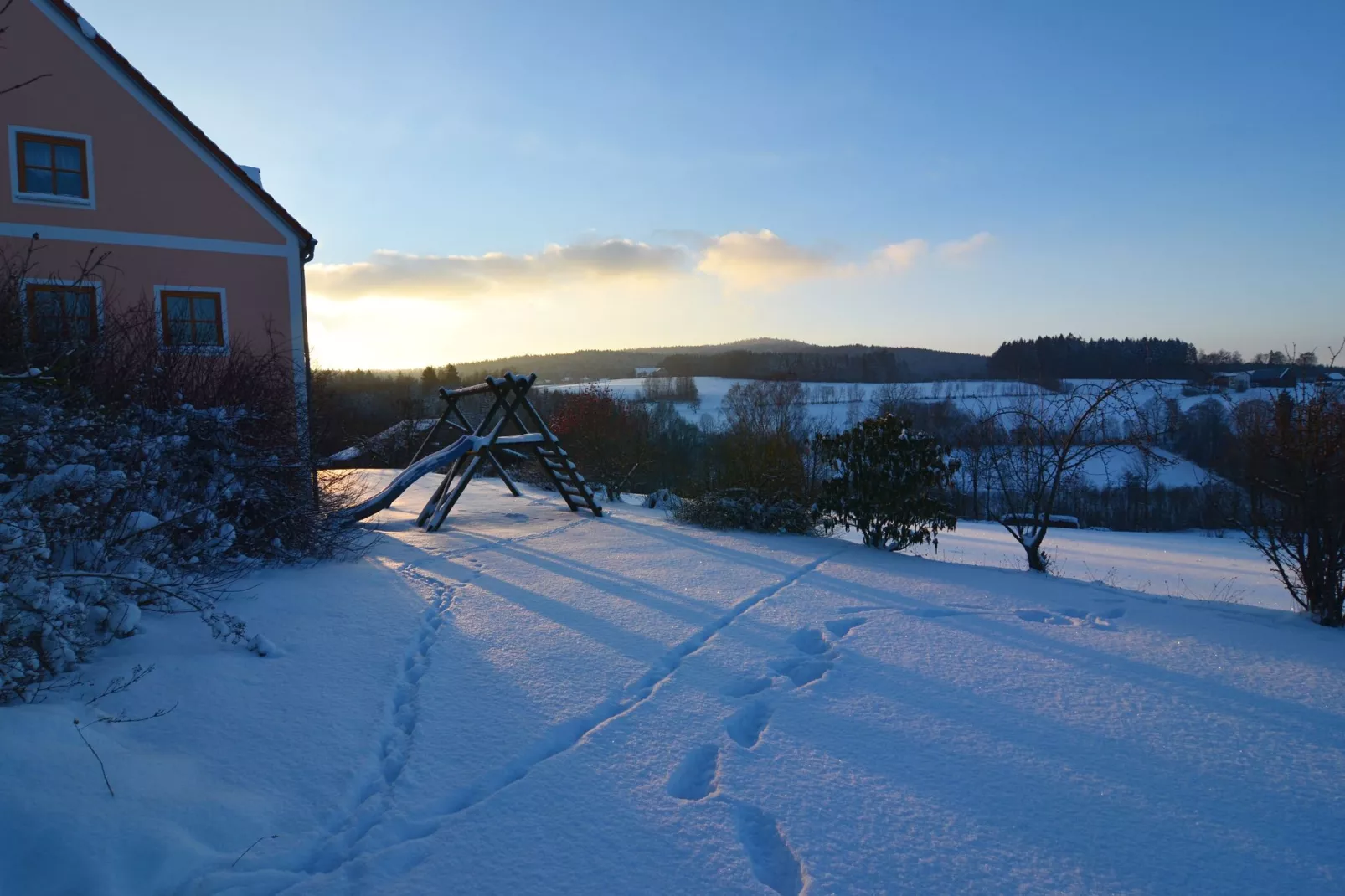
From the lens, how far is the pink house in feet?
33.4

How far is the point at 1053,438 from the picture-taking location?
306 inches

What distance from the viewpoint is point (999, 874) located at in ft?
7.71

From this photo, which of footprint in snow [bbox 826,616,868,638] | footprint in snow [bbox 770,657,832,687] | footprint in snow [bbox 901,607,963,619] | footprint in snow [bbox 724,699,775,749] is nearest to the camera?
footprint in snow [bbox 724,699,775,749]

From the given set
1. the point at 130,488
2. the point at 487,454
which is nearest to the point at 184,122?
the point at 487,454

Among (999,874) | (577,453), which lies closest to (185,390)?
(999,874)

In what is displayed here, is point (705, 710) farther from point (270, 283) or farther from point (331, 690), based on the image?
point (270, 283)

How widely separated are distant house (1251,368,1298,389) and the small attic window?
49.3ft

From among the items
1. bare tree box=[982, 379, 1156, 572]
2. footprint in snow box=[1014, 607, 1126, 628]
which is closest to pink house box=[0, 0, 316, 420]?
footprint in snow box=[1014, 607, 1126, 628]

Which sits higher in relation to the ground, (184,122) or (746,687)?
(184,122)

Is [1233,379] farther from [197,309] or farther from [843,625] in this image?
[197,309]

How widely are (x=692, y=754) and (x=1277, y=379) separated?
618 cm

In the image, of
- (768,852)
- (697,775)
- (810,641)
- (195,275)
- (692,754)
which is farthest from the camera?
(195,275)

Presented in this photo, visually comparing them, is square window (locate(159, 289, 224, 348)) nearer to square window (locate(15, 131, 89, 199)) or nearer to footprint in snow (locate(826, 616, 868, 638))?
square window (locate(15, 131, 89, 199))

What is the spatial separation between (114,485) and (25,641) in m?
0.89
